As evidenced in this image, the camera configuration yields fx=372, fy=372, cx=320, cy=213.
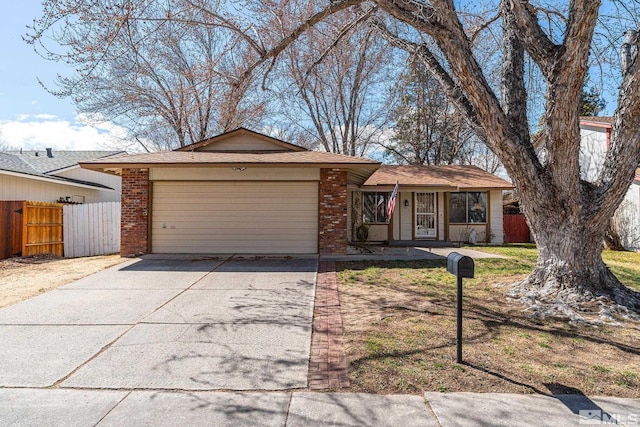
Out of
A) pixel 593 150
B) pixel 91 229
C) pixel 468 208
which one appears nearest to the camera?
pixel 91 229

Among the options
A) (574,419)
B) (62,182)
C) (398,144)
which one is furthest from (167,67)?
(398,144)

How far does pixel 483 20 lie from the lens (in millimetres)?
8078

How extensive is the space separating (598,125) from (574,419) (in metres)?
17.8

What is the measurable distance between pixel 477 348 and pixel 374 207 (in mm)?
11699

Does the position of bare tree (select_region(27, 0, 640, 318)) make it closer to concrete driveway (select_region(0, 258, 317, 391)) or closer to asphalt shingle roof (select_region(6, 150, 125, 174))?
concrete driveway (select_region(0, 258, 317, 391))

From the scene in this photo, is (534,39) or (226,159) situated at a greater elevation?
(534,39)

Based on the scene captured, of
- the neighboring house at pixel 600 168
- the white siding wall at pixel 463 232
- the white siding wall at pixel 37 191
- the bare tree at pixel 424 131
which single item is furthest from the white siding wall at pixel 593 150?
the white siding wall at pixel 37 191

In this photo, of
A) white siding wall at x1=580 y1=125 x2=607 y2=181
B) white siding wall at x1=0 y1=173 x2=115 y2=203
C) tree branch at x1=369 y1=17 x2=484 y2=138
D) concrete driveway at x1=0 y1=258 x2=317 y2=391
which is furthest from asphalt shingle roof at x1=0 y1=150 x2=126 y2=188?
white siding wall at x1=580 y1=125 x2=607 y2=181

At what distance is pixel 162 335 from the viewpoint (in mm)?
4383

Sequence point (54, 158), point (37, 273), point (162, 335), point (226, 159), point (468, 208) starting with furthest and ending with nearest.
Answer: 1. point (54, 158)
2. point (468, 208)
3. point (226, 159)
4. point (37, 273)
5. point (162, 335)

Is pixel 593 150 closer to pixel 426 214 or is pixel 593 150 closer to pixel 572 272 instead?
pixel 426 214

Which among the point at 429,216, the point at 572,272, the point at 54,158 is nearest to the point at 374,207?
the point at 429,216

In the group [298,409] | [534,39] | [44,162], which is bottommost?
[298,409]

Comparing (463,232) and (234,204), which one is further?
(463,232)
